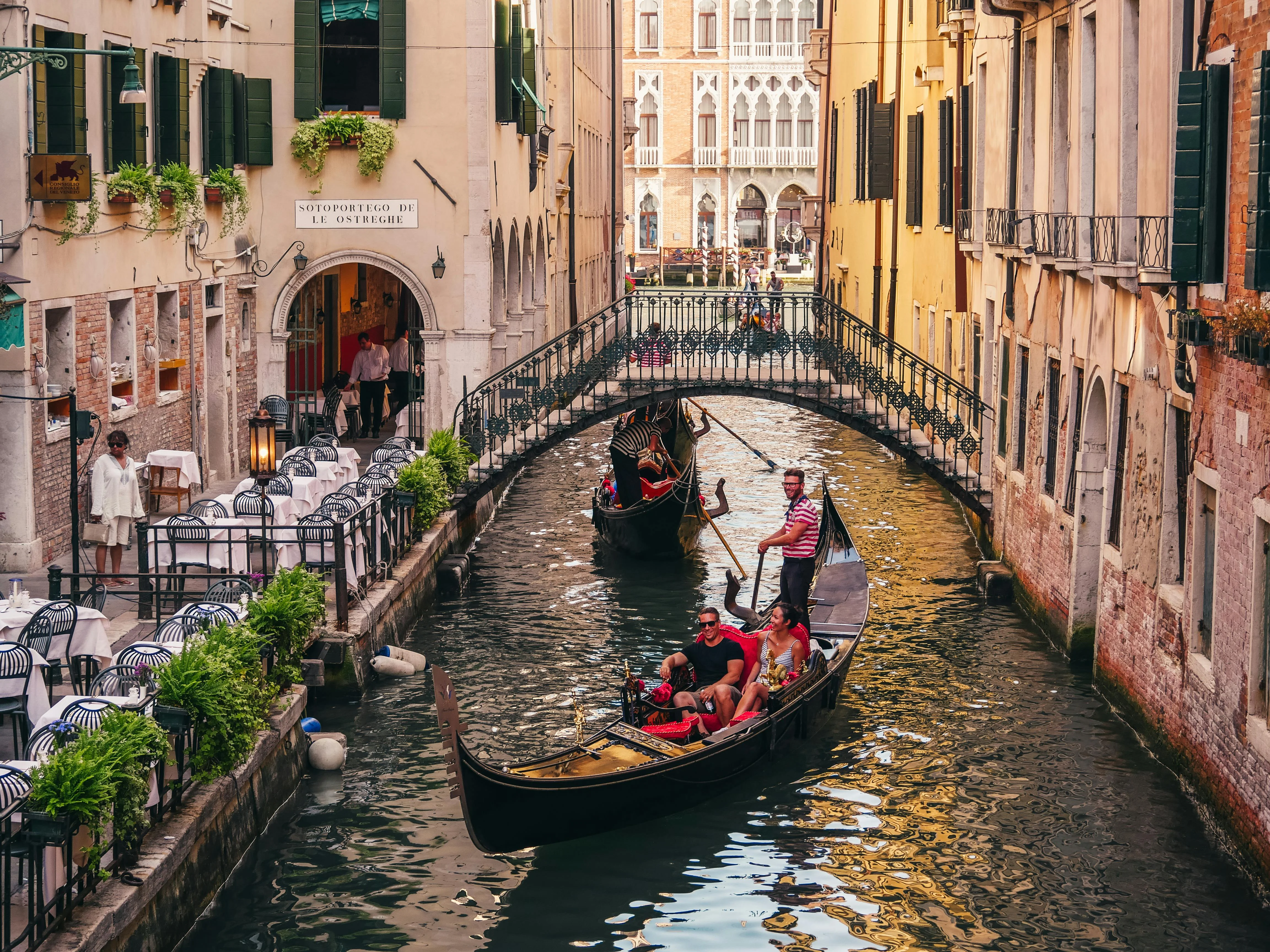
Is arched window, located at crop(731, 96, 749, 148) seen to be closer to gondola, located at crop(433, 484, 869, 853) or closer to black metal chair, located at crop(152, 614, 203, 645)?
gondola, located at crop(433, 484, 869, 853)

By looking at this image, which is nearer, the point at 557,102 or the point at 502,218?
the point at 502,218

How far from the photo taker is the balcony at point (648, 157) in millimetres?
66500

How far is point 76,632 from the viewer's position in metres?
10.6

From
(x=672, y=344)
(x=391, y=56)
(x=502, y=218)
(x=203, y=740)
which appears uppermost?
(x=391, y=56)

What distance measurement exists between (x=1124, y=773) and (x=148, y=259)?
10.6m

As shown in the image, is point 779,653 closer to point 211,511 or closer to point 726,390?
point 211,511

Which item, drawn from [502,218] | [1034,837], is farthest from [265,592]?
[502,218]

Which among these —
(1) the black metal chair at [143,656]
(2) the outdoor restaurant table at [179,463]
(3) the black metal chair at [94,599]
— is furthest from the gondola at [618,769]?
(2) the outdoor restaurant table at [179,463]

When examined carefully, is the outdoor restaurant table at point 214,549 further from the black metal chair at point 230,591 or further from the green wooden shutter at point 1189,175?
the green wooden shutter at point 1189,175

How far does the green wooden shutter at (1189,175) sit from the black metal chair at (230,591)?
20.6 feet

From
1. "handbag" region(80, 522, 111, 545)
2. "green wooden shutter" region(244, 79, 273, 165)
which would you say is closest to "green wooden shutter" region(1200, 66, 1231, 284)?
"handbag" region(80, 522, 111, 545)

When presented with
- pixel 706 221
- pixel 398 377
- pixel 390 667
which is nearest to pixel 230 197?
pixel 398 377

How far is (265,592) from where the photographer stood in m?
11.2

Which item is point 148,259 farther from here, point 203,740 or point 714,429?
point 714,429
